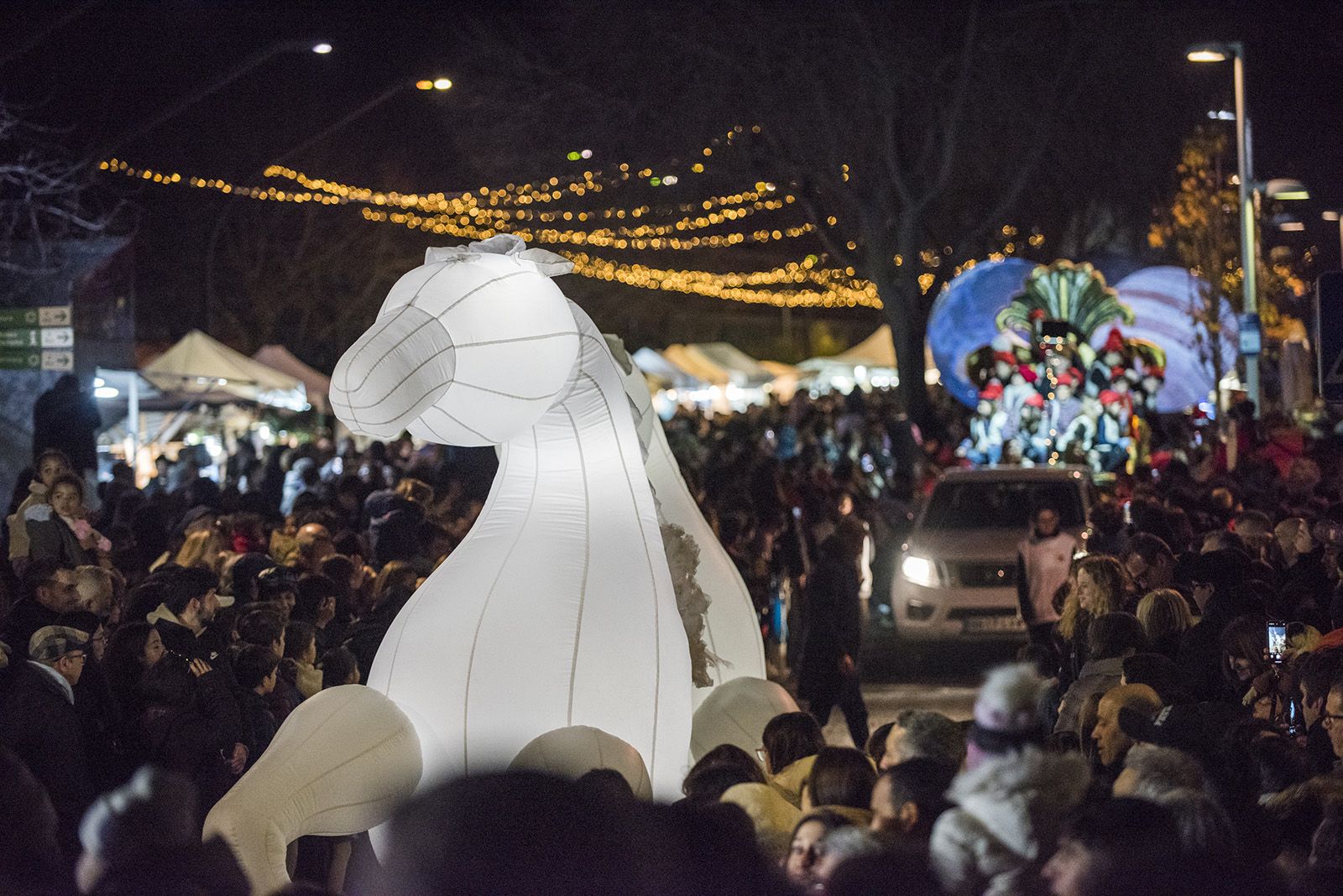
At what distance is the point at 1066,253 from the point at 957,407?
405cm

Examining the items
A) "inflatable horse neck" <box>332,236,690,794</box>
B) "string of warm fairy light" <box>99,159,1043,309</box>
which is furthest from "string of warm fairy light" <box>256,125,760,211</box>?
"inflatable horse neck" <box>332,236,690,794</box>

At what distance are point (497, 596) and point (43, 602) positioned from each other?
2750 mm

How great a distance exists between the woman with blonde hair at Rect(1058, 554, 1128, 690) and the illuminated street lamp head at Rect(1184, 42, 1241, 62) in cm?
1307

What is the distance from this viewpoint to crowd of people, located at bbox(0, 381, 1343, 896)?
3.18 meters

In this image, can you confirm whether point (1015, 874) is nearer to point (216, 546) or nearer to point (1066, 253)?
point (216, 546)

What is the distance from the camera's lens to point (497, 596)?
5.05 metres

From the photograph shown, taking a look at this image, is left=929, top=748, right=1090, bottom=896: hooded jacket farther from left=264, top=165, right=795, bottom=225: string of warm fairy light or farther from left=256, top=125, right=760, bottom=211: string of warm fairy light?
left=256, top=125, right=760, bottom=211: string of warm fairy light

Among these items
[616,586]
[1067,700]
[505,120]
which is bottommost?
[1067,700]

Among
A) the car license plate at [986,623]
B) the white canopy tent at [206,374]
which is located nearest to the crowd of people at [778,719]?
the car license plate at [986,623]

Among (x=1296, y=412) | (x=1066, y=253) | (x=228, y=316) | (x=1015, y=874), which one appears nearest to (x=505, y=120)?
(x=1296, y=412)

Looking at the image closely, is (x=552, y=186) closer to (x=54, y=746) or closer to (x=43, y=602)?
(x=43, y=602)

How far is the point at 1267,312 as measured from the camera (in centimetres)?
3484

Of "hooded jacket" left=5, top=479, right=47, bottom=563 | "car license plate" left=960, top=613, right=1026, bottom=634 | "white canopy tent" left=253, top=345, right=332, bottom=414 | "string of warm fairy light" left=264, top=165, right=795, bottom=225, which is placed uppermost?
"string of warm fairy light" left=264, top=165, right=795, bottom=225

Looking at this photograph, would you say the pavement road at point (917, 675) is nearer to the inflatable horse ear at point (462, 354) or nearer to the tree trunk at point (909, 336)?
the inflatable horse ear at point (462, 354)
